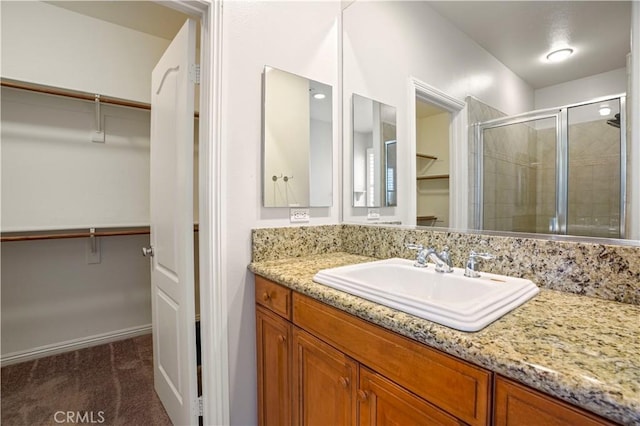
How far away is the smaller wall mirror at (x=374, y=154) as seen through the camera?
162cm

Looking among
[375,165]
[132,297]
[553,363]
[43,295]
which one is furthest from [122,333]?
[553,363]

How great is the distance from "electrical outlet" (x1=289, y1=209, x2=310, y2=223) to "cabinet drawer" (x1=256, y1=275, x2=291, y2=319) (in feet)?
1.15

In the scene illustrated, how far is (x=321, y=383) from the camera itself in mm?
1012

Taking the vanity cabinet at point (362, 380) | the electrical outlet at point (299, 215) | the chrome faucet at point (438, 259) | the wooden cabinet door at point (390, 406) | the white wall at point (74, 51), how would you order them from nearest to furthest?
the vanity cabinet at point (362, 380)
the wooden cabinet door at point (390, 406)
the chrome faucet at point (438, 259)
the electrical outlet at point (299, 215)
the white wall at point (74, 51)

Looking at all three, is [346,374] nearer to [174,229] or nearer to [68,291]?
[174,229]

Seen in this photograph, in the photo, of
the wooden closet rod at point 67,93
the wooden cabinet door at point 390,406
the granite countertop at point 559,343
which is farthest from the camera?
the wooden closet rod at point 67,93

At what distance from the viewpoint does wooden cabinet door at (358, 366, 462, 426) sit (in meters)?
0.69

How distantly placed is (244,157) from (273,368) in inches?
35.9

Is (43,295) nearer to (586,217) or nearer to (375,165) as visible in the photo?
(375,165)

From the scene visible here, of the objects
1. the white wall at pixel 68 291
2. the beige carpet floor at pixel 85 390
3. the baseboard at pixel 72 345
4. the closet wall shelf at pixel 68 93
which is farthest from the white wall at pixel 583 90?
the baseboard at pixel 72 345

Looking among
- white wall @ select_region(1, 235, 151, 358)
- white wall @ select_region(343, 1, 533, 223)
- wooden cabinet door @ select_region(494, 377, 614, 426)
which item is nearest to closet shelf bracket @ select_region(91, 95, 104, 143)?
white wall @ select_region(1, 235, 151, 358)

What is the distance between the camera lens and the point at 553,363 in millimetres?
532

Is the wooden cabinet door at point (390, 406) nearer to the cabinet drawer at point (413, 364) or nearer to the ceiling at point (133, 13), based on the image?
the cabinet drawer at point (413, 364)

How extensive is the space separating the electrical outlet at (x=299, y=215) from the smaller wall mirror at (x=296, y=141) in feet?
0.11
